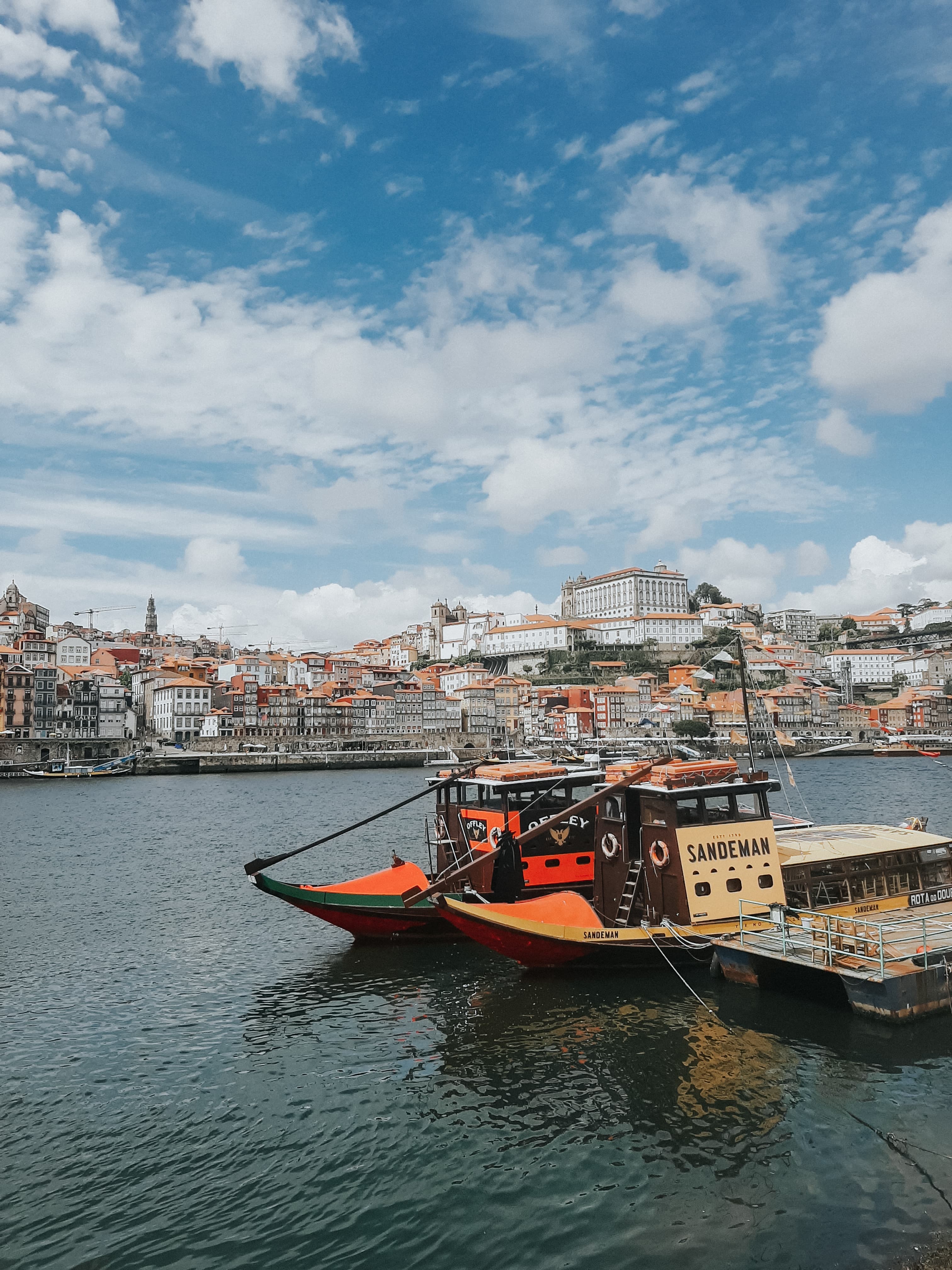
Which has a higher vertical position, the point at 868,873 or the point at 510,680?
the point at 510,680

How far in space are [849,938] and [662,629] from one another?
515ft

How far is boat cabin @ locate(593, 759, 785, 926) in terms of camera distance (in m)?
15.2

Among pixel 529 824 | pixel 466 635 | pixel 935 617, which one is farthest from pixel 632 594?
pixel 529 824

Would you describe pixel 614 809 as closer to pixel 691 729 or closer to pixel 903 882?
pixel 903 882

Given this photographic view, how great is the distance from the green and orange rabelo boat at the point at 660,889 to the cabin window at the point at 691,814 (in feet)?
0.05

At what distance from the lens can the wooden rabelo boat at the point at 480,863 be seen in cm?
1805

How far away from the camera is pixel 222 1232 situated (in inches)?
318

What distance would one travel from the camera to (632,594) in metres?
176

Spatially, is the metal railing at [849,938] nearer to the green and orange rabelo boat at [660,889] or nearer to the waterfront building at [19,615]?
the green and orange rabelo boat at [660,889]

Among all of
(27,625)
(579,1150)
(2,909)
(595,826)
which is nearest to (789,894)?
(595,826)

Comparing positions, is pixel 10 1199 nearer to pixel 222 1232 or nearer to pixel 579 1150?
pixel 222 1232

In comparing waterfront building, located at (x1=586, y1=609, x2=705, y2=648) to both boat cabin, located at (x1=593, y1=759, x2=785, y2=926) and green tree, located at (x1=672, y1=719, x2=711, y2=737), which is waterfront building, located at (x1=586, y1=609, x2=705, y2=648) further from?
boat cabin, located at (x1=593, y1=759, x2=785, y2=926)

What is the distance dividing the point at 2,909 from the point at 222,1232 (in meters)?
19.3

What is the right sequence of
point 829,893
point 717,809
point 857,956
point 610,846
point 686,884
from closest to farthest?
point 857,956 < point 686,884 < point 717,809 < point 829,893 < point 610,846
